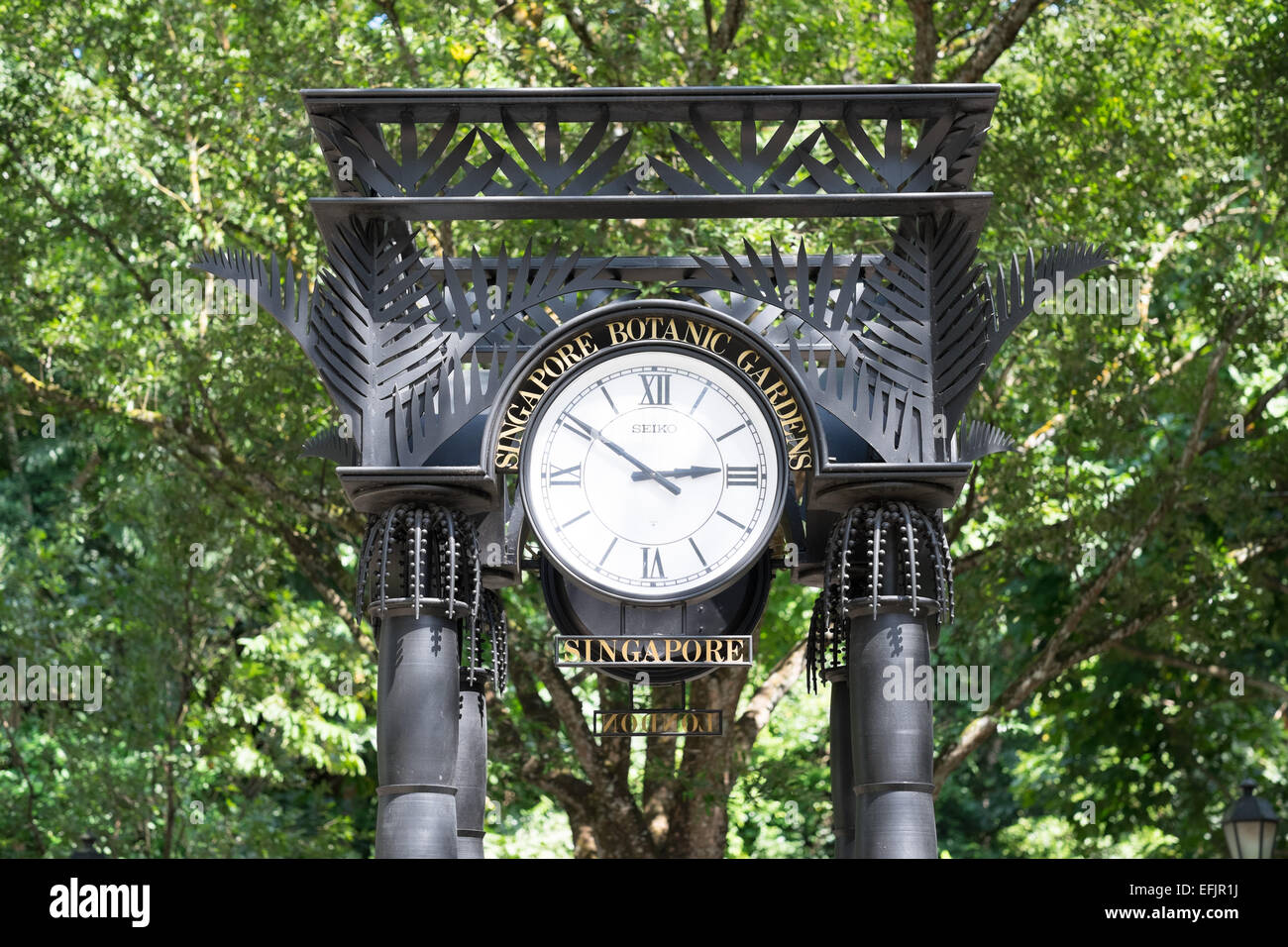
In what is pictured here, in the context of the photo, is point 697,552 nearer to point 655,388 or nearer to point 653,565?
point 653,565

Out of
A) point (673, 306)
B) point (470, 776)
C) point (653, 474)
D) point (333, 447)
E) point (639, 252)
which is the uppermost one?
point (639, 252)

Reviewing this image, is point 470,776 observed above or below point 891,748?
above

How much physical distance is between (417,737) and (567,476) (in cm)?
116

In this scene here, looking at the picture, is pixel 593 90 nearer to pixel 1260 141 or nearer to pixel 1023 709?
pixel 1260 141

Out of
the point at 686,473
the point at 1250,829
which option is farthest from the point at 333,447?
the point at 1250,829

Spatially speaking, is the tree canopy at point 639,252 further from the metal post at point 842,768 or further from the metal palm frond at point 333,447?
the metal palm frond at point 333,447

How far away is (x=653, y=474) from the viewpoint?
6.57m

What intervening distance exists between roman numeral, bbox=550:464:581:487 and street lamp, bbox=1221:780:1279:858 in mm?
7615

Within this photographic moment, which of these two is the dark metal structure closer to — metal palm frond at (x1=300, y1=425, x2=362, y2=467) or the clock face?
metal palm frond at (x1=300, y1=425, x2=362, y2=467)

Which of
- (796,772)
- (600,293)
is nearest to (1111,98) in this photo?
(796,772)

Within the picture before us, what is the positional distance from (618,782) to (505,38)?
254 inches

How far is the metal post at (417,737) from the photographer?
20.8 feet
